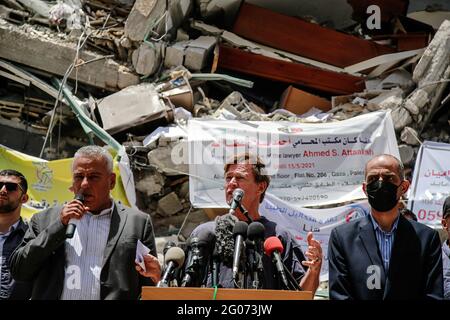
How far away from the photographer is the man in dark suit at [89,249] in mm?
4148

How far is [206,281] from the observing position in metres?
4.00

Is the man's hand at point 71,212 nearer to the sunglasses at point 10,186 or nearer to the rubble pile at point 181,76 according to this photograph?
the sunglasses at point 10,186

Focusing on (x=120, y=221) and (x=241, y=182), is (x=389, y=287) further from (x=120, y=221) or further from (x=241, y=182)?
(x=120, y=221)

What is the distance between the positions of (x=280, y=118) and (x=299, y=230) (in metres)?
2.30

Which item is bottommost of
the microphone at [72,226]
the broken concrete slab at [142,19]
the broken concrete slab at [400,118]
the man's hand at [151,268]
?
the man's hand at [151,268]

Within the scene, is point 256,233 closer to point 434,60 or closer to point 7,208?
point 7,208

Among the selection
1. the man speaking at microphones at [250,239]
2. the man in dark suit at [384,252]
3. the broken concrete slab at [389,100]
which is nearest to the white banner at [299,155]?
the broken concrete slab at [389,100]

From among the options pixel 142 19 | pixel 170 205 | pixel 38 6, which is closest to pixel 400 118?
pixel 170 205

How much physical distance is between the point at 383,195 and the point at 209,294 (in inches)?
52.6

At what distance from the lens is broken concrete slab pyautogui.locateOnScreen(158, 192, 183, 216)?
10969 millimetres

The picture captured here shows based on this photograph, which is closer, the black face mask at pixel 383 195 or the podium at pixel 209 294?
the podium at pixel 209 294

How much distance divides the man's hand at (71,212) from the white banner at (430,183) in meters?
6.61

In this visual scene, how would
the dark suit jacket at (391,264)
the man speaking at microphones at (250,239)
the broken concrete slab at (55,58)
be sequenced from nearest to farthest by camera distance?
the man speaking at microphones at (250,239) → the dark suit jacket at (391,264) → the broken concrete slab at (55,58)

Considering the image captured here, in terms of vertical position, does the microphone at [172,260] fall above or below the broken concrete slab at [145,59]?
below
